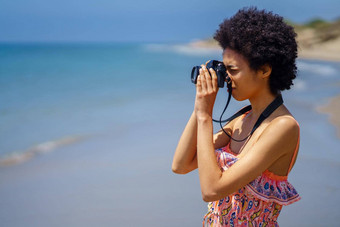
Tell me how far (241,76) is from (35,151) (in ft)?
16.8

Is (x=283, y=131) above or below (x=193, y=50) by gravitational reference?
below

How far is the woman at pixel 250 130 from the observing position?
157 cm

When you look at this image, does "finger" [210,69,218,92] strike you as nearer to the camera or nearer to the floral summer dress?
the camera

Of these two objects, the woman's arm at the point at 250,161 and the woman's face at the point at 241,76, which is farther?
the woman's face at the point at 241,76

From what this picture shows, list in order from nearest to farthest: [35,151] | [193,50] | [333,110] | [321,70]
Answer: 1. [35,151]
2. [333,110]
3. [321,70]
4. [193,50]

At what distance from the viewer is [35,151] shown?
622 centimetres

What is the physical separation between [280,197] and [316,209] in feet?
7.98

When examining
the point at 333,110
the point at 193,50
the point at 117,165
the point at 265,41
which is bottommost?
the point at 265,41

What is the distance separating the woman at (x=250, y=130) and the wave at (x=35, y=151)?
4.60 meters

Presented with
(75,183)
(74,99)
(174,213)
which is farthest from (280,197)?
(74,99)

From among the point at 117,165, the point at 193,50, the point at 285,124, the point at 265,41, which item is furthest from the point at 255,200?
the point at 193,50

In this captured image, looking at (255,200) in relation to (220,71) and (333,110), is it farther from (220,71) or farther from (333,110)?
(333,110)

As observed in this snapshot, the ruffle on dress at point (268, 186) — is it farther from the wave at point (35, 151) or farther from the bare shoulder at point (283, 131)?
the wave at point (35, 151)

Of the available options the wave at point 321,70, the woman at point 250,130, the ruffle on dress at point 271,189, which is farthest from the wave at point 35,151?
the wave at point 321,70
